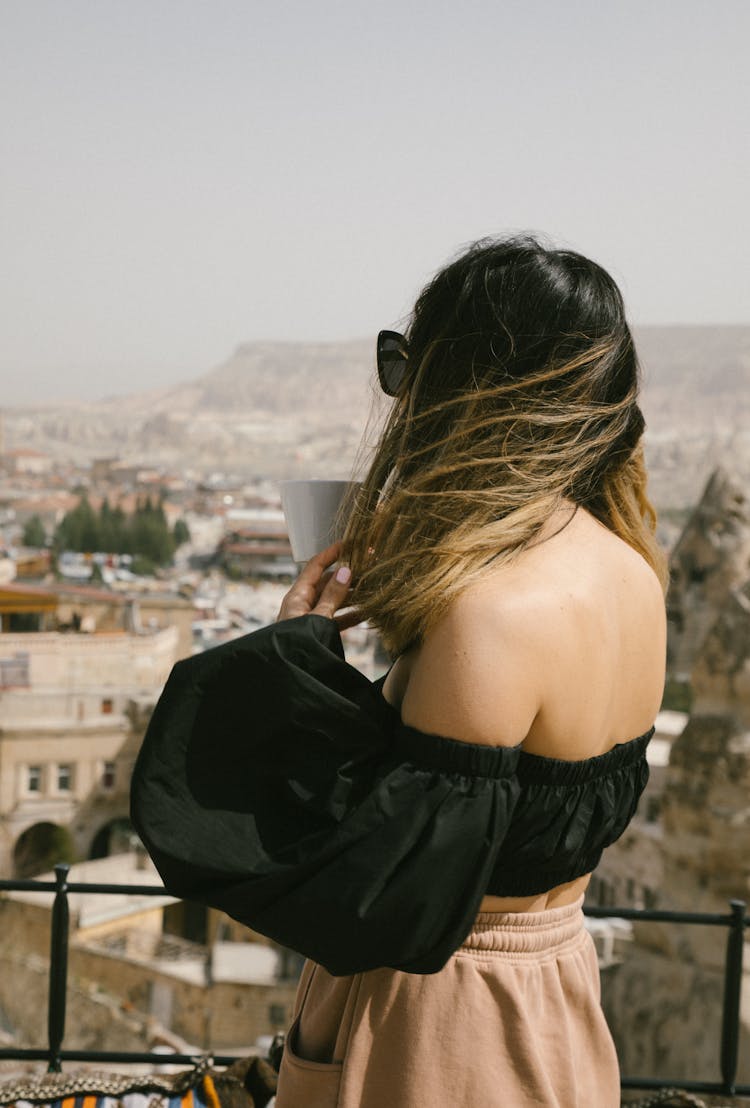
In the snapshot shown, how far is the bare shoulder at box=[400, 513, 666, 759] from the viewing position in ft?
3.36

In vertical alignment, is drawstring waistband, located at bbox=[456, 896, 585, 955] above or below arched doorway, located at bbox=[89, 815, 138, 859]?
above

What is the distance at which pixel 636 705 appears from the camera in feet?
4.00

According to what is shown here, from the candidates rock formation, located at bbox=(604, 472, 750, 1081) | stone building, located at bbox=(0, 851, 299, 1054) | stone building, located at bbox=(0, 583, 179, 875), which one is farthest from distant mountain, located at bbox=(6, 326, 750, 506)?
rock formation, located at bbox=(604, 472, 750, 1081)

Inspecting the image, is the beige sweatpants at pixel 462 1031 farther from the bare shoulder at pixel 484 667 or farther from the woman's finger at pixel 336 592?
the woman's finger at pixel 336 592

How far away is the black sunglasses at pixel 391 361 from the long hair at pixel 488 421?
0.01 m

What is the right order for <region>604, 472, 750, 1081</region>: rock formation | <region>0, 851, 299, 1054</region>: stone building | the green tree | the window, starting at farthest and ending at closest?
the green tree
the window
<region>0, 851, 299, 1054</region>: stone building
<region>604, 472, 750, 1081</region>: rock formation

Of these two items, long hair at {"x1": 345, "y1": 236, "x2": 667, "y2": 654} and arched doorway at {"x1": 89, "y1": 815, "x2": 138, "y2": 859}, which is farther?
arched doorway at {"x1": 89, "y1": 815, "x2": 138, "y2": 859}

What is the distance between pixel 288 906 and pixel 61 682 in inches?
1519

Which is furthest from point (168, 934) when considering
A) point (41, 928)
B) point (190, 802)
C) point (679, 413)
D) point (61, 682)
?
point (679, 413)

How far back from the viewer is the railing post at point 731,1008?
78.8 inches

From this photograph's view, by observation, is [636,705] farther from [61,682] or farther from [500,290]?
→ [61,682]

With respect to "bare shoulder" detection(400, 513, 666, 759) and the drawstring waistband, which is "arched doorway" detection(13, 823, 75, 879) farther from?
"bare shoulder" detection(400, 513, 666, 759)

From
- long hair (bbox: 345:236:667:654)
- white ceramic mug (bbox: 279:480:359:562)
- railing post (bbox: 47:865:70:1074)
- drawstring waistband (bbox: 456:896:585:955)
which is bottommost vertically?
railing post (bbox: 47:865:70:1074)

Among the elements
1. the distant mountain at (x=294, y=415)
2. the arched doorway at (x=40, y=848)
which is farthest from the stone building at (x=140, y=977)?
the distant mountain at (x=294, y=415)
